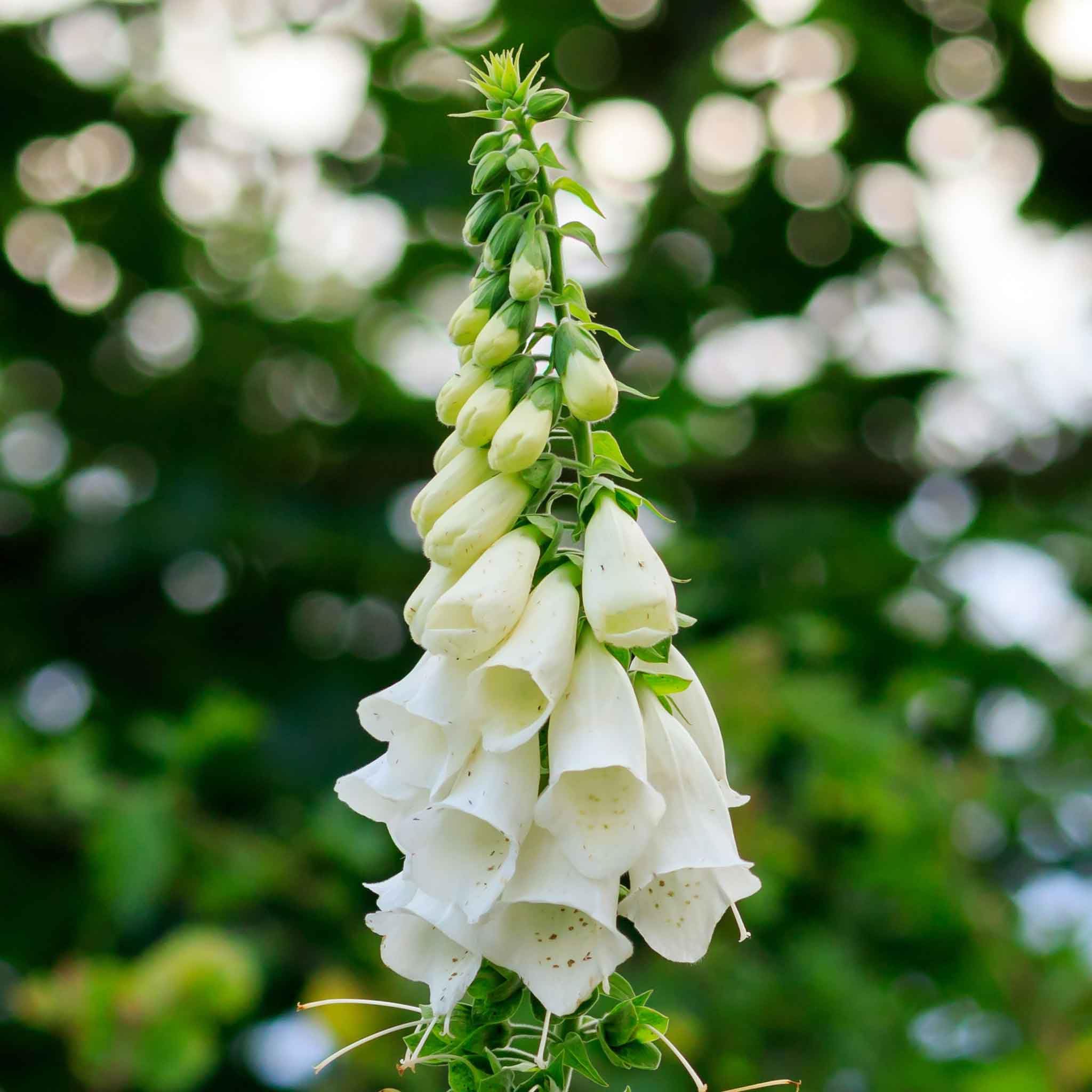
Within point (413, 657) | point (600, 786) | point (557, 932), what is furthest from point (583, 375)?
point (413, 657)

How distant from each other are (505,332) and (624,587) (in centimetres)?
28

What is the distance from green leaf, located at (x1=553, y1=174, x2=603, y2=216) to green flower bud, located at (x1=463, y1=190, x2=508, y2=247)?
8cm

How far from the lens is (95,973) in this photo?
120 inches

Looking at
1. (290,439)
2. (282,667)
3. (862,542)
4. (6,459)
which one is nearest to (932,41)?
(862,542)

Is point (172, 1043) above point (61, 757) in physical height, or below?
below

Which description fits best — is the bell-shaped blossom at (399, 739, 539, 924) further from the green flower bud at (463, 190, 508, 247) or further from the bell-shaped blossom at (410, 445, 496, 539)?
the green flower bud at (463, 190, 508, 247)

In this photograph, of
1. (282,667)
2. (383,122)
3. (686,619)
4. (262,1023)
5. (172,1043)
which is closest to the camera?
(686,619)

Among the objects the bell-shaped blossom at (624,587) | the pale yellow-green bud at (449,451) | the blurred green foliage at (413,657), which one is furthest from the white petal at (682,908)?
the blurred green foliage at (413,657)

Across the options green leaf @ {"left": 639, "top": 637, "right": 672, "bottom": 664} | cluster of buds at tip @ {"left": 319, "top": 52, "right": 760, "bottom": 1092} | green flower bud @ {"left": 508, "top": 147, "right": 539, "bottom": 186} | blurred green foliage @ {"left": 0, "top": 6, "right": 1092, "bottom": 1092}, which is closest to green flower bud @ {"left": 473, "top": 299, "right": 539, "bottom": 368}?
cluster of buds at tip @ {"left": 319, "top": 52, "right": 760, "bottom": 1092}

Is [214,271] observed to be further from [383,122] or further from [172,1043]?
[172,1043]

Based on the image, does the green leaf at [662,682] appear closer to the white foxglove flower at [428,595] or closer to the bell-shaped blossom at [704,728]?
the bell-shaped blossom at [704,728]

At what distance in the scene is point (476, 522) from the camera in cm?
114

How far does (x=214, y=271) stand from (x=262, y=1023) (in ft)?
10.2

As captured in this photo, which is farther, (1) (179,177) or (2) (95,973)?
(1) (179,177)
